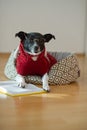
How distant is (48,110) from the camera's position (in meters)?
2.10

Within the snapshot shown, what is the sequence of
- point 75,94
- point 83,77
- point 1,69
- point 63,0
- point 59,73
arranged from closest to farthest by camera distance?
point 75,94 < point 59,73 < point 83,77 < point 1,69 < point 63,0

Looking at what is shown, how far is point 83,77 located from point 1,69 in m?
0.86

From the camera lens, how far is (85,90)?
268cm

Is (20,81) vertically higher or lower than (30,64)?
lower

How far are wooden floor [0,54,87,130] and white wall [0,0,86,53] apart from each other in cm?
226

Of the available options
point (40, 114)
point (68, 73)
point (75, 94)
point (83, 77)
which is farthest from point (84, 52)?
point (40, 114)

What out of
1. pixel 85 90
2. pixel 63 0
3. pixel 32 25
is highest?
pixel 63 0

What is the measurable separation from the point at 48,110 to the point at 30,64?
0.71m

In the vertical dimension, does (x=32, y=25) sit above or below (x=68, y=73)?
above

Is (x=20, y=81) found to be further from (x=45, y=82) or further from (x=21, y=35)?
(x=21, y=35)

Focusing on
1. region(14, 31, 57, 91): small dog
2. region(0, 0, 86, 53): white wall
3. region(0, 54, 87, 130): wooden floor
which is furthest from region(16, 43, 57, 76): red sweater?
region(0, 0, 86, 53): white wall

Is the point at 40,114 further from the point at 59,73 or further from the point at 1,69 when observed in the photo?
the point at 1,69

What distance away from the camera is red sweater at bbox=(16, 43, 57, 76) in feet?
8.97

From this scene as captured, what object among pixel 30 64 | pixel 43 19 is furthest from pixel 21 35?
pixel 43 19
